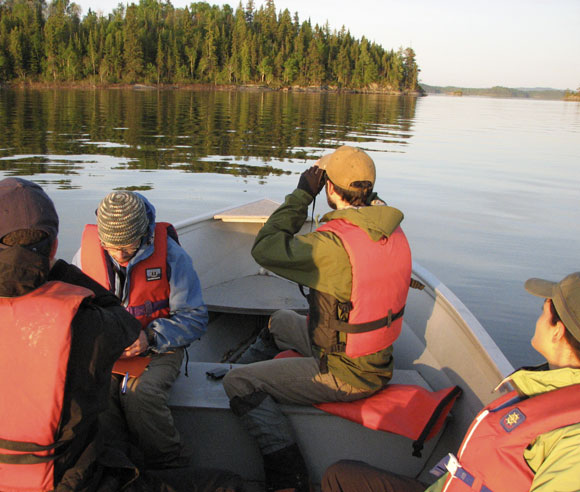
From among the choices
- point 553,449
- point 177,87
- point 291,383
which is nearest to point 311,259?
point 291,383

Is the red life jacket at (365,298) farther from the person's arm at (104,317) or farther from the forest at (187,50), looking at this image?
the forest at (187,50)

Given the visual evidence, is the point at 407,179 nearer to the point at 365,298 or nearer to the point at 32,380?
the point at 365,298

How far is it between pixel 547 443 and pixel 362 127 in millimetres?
24854

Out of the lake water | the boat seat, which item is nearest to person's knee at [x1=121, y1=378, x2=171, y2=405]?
the boat seat

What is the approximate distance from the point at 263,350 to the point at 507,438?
191 centimetres

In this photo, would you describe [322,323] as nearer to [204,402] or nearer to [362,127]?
[204,402]

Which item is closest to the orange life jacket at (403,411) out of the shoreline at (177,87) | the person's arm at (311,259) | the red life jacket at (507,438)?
the person's arm at (311,259)

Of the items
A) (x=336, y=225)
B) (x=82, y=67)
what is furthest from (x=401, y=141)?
(x=82, y=67)

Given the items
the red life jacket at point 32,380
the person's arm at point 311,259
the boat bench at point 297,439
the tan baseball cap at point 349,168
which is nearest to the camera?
the red life jacket at point 32,380

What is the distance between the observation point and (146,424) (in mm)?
2088

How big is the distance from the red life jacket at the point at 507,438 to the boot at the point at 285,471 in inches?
30.5

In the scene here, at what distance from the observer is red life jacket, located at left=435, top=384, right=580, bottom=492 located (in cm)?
124

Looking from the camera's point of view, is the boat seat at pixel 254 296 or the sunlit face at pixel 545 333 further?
the boat seat at pixel 254 296

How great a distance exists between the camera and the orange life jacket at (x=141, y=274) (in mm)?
2332
